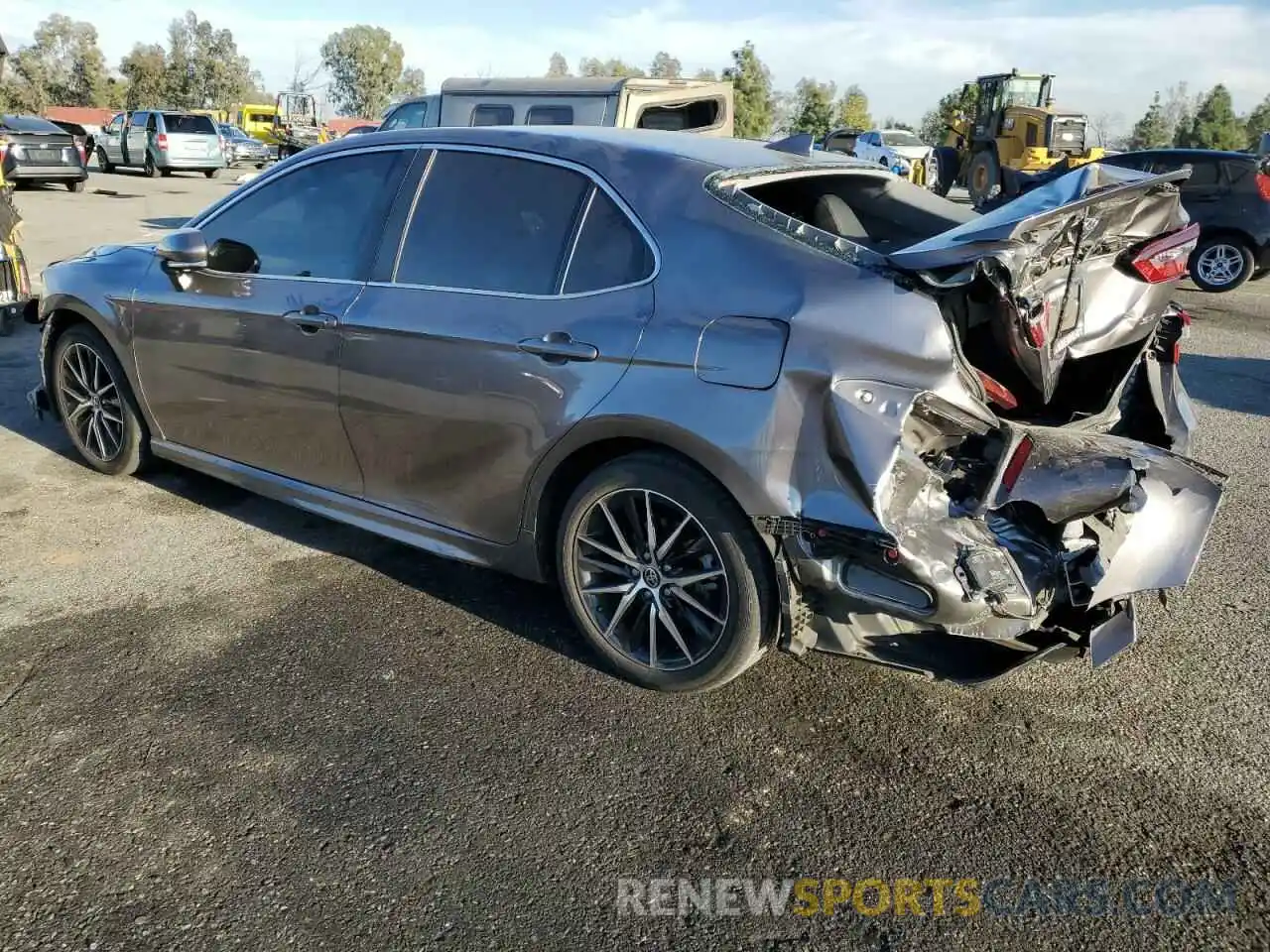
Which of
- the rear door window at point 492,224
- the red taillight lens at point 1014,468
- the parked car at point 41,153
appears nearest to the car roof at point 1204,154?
the red taillight lens at point 1014,468

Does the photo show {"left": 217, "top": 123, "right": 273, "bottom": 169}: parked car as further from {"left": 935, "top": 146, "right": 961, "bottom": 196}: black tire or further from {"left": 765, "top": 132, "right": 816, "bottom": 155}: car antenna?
{"left": 765, "top": 132, "right": 816, "bottom": 155}: car antenna

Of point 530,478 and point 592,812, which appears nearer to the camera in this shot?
point 592,812

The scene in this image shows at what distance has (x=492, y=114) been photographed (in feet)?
40.5

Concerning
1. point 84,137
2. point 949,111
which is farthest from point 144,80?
point 949,111

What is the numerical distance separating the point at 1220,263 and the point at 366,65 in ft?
293

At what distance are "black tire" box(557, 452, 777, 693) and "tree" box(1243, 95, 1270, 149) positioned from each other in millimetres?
Answer: 60908

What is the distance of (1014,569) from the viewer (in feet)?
9.54

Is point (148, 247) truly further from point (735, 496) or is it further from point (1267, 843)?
point (1267, 843)

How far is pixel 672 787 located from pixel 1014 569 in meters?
1.16

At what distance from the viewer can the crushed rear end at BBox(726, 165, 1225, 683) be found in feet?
9.07

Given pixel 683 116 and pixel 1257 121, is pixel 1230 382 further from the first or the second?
pixel 1257 121

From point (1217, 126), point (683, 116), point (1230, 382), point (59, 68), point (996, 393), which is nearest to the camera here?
point (996, 393)

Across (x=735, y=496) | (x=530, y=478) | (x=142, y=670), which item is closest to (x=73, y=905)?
(x=142, y=670)

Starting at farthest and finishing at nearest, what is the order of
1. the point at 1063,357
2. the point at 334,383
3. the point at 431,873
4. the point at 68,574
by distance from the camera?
1. the point at 68,574
2. the point at 334,383
3. the point at 1063,357
4. the point at 431,873
